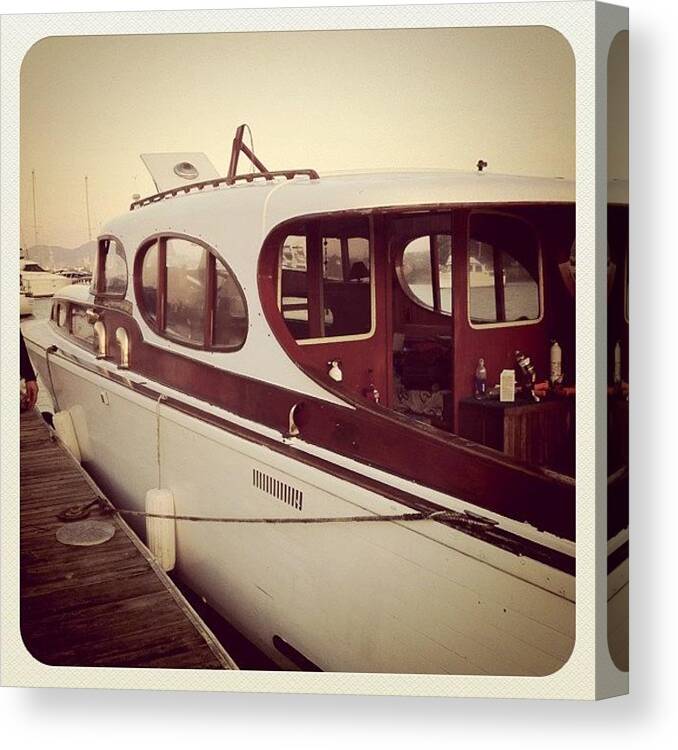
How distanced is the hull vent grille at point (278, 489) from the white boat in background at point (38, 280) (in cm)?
79

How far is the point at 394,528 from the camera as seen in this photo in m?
2.66

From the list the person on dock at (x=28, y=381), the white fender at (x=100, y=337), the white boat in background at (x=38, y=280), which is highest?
the white boat in background at (x=38, y=280)

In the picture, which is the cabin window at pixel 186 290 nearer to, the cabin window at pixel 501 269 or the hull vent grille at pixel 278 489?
the hull vent grille at pixel 278 489

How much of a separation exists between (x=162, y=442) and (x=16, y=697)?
90cm

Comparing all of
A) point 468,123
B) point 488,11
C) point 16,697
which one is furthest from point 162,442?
point 488,11

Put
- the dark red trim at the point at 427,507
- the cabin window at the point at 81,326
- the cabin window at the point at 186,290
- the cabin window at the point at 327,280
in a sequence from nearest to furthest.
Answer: the dark red trim at the point at 427,507 → the cabin window at the point at 327,280 → the cabin window at the point at 186,290 → the cabin window at the point at 81,326

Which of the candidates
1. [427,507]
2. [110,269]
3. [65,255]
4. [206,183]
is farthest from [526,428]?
[65,255]

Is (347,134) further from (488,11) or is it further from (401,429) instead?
(401,429)

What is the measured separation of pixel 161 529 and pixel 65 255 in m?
0.84

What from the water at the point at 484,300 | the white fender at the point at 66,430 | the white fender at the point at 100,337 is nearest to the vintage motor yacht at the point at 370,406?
the water at the point at 484,300

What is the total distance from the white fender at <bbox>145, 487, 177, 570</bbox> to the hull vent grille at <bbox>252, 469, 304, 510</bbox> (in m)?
0.31

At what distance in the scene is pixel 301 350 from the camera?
9.00 ft

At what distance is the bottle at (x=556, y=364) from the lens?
2.72m

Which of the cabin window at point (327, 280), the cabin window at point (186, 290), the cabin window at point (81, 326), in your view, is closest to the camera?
the cabin window at point (327, 280)
